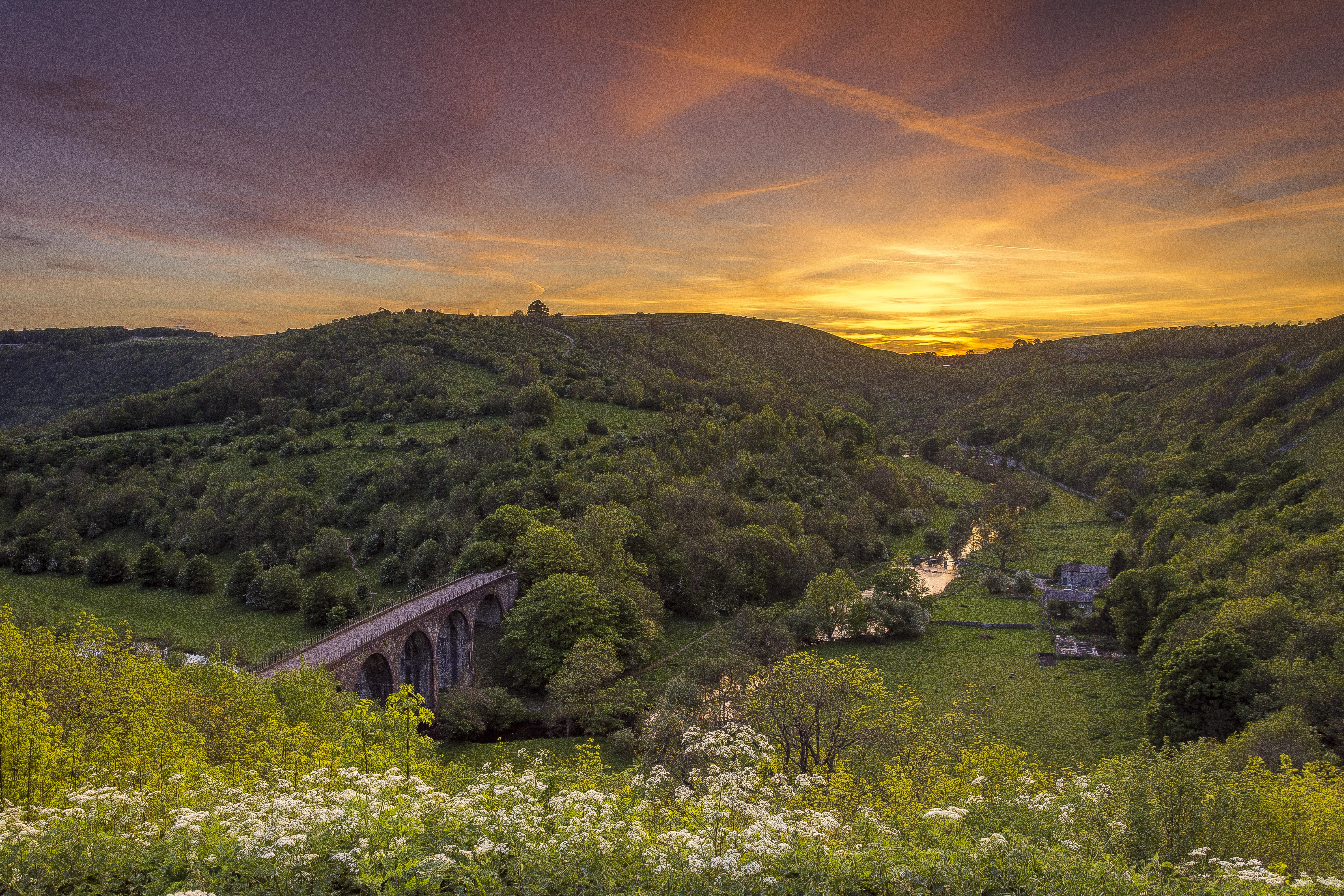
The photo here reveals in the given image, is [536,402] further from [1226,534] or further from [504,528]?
[1226,534]

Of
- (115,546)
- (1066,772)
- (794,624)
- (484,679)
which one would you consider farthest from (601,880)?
(115,546)

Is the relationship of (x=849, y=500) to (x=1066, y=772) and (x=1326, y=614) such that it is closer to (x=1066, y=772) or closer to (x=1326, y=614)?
(x=1326, y=614)

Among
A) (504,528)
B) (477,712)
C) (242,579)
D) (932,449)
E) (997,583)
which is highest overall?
(932,449)

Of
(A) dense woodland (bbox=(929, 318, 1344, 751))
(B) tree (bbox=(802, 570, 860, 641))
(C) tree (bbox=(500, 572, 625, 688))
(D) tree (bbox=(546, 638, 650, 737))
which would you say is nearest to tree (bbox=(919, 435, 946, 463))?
(A) dense woodland (bbox=(929, 318, 1344, 751))

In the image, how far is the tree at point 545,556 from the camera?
160 feet

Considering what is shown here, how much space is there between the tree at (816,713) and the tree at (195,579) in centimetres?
4704

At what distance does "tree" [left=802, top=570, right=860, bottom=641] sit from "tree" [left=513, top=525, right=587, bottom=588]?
2022 cm

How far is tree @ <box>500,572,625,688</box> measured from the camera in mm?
41781

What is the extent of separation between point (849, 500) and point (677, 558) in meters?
33.5

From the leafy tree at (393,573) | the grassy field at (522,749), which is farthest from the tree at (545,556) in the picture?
the grassy field at (522,749)

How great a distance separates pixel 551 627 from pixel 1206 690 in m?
38.5

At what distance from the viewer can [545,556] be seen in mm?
49031

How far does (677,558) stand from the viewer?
192ft

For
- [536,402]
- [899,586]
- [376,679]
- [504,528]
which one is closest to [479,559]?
[504,528]
